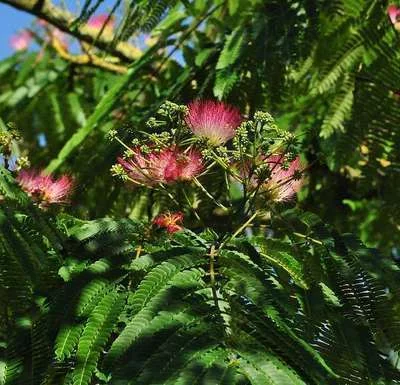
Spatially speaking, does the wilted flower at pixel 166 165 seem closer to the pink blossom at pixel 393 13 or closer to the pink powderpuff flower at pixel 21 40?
the pink blossom at pixel 393 13

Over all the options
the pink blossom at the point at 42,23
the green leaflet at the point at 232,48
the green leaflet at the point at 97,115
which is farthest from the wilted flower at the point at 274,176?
the pink blossom at the point at 42,23

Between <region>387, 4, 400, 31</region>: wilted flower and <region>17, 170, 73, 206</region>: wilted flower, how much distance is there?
110cm

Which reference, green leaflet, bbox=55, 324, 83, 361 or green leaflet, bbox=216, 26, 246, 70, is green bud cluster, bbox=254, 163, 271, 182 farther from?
green leaflet, bbox=216, 26, 246, 70

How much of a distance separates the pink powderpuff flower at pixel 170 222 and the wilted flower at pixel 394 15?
3.61 feet

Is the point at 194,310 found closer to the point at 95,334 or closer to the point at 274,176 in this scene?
the point at 95,334

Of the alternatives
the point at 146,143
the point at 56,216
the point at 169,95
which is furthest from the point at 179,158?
the point at 169,95

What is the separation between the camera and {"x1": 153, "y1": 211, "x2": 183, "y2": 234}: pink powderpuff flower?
5.62 feet

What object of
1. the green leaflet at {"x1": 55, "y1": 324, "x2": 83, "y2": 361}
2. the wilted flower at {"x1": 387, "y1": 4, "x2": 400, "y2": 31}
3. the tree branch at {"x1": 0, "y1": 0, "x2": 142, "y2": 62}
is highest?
the tree branch at {"x1": 0, "y1": 0, "x2": 142, "y2": 62}

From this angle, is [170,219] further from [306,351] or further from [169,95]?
[169,95]

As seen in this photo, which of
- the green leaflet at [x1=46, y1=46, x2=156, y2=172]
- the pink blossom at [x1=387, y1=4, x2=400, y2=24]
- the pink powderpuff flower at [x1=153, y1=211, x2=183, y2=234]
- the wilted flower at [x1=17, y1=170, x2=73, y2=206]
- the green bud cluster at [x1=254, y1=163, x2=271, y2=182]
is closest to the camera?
the green bud cluster at [x1=254, y1=163, x2=271, y2=182]

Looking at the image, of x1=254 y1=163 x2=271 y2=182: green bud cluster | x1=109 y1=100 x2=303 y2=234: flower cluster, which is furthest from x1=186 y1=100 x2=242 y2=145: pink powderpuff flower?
x1=254 y1=163 x2=271 y2=182: green bud cluster

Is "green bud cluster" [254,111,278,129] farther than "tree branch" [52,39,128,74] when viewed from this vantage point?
No

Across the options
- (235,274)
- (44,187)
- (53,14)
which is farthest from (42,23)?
(235,274)

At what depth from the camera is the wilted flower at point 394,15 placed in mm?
2608
